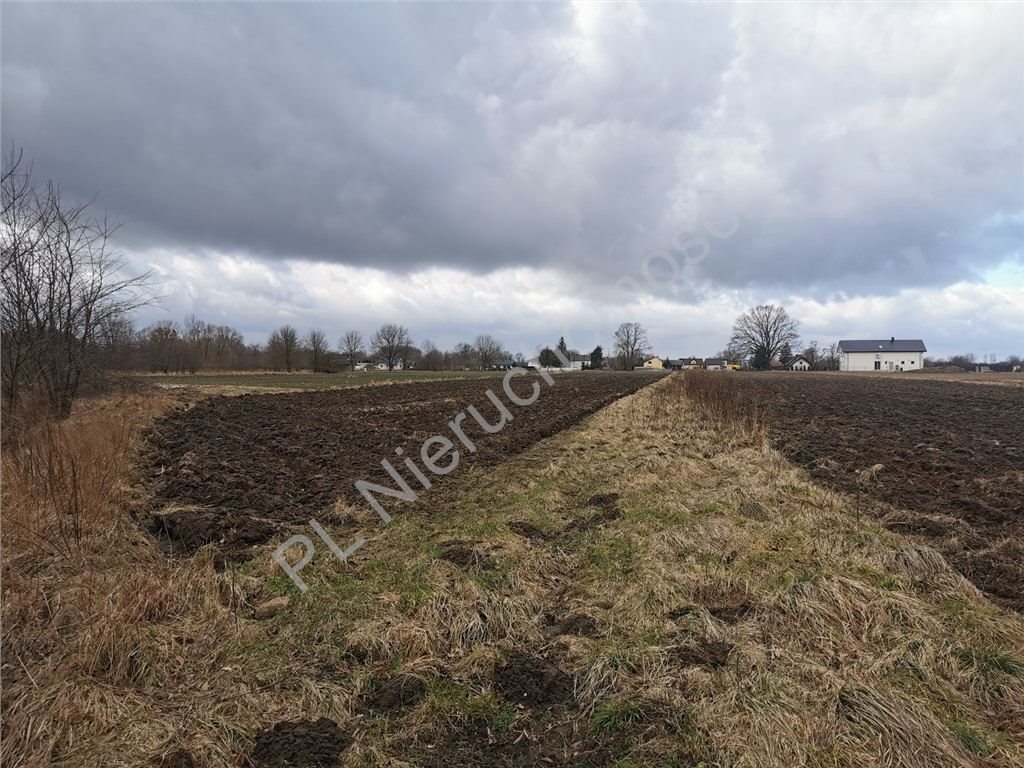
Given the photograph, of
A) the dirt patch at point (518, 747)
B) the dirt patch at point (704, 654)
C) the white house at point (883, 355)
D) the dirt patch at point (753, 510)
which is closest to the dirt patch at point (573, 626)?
the dirt patch at point (704, 654)

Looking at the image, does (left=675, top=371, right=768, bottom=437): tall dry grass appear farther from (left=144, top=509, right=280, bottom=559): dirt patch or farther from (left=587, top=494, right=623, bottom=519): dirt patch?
(left=144, top=509, right=280, bottom=559): dirt patch

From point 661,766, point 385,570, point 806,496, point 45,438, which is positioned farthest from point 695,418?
point 45,438

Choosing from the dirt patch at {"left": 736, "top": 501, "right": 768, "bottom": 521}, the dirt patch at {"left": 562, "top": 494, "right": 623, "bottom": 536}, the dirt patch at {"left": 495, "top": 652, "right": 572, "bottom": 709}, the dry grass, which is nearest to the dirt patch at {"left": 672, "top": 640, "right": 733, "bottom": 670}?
the dry grass

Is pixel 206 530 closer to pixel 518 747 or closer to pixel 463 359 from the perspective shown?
pixel 518 747

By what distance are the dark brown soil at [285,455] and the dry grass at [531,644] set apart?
44.5 inches

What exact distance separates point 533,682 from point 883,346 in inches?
5028

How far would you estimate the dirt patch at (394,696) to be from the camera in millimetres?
3414

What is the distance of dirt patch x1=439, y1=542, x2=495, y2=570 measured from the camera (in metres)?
5.32

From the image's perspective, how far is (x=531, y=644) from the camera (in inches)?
163

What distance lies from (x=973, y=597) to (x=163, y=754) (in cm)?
621

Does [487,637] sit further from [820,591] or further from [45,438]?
[45,438]

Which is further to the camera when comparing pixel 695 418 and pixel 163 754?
pixel 695 418

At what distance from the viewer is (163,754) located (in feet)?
9.61

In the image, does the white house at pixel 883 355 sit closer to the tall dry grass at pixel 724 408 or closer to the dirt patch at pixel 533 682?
the tall dry grass at pixel 724 408
